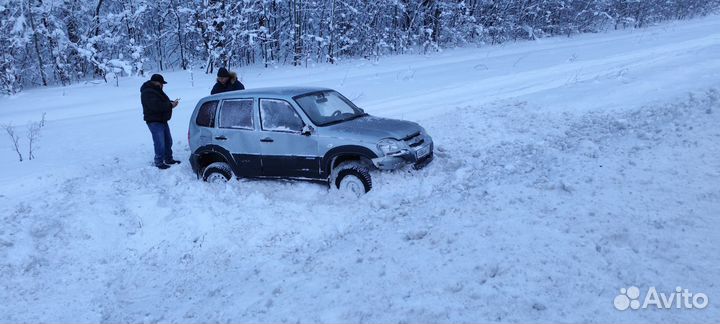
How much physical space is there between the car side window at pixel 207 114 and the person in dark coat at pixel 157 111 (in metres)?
1.00

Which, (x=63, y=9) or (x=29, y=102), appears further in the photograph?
(x=63, y=9)

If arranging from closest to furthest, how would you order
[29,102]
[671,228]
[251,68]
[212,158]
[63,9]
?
1. [671,228]
2. [212,158]
3. [29,102]
4. [63,9]
5. [251,68]

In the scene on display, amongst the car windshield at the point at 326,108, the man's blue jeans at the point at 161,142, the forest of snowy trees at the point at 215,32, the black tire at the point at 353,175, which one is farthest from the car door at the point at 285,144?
the forest of snowy trees at the point at 215,32

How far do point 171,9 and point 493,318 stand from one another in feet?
59.6

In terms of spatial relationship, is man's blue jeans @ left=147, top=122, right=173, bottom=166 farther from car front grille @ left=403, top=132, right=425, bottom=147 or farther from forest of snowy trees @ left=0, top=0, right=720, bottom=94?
forest of snowy trees @ left=0, top=0, right=720, bottom=94

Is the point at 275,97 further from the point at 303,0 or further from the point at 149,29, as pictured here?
the point at 149,29

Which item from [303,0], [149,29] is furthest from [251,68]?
[149,29]

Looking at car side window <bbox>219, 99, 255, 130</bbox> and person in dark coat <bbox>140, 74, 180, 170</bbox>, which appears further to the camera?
person in dark coat <bbox>140, 74, 180, 170</bbox>

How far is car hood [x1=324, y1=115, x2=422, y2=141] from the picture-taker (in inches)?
268

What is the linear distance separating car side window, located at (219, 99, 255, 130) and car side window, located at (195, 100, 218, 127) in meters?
0.18

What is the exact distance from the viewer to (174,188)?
298 inches

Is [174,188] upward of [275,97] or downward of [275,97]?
downward

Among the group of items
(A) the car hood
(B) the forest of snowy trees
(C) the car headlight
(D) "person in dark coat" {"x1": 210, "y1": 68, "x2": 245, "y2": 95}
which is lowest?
(C) the car headlight

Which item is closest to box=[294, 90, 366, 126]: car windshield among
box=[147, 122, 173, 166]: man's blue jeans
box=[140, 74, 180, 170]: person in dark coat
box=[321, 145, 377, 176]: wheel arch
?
box=[321, 145, 377, 176]: wheel arch
